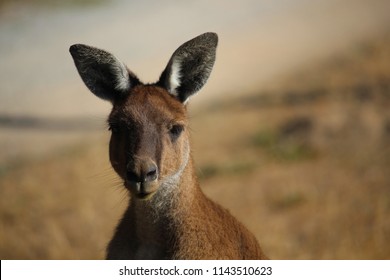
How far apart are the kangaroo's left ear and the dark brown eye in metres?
0.30

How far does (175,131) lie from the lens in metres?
5.49

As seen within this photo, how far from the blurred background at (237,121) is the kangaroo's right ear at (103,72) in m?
3.84

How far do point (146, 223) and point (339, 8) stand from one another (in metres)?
9.15

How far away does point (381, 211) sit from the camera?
10219 mm

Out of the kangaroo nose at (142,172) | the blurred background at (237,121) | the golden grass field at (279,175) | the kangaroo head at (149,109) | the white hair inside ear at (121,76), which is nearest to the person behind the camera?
the kangaroo nose at (142,172)

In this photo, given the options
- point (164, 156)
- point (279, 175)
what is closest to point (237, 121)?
point (279, 175)

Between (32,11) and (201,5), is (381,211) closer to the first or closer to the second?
(201,5)

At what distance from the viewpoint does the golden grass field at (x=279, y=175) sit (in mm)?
9633

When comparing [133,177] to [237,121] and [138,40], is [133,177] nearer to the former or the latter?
[138,40]

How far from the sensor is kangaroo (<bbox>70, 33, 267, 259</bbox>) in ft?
17.5

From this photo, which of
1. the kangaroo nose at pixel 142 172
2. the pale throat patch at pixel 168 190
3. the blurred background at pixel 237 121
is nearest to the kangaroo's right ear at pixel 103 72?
the pale throat patch at pixel 168 190

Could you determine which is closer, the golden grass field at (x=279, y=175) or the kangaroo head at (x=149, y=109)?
the kangaroo head at (x=149, y=109)

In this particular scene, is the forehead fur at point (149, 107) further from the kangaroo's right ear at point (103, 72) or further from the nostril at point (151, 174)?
the nostril at point (151, 174)
